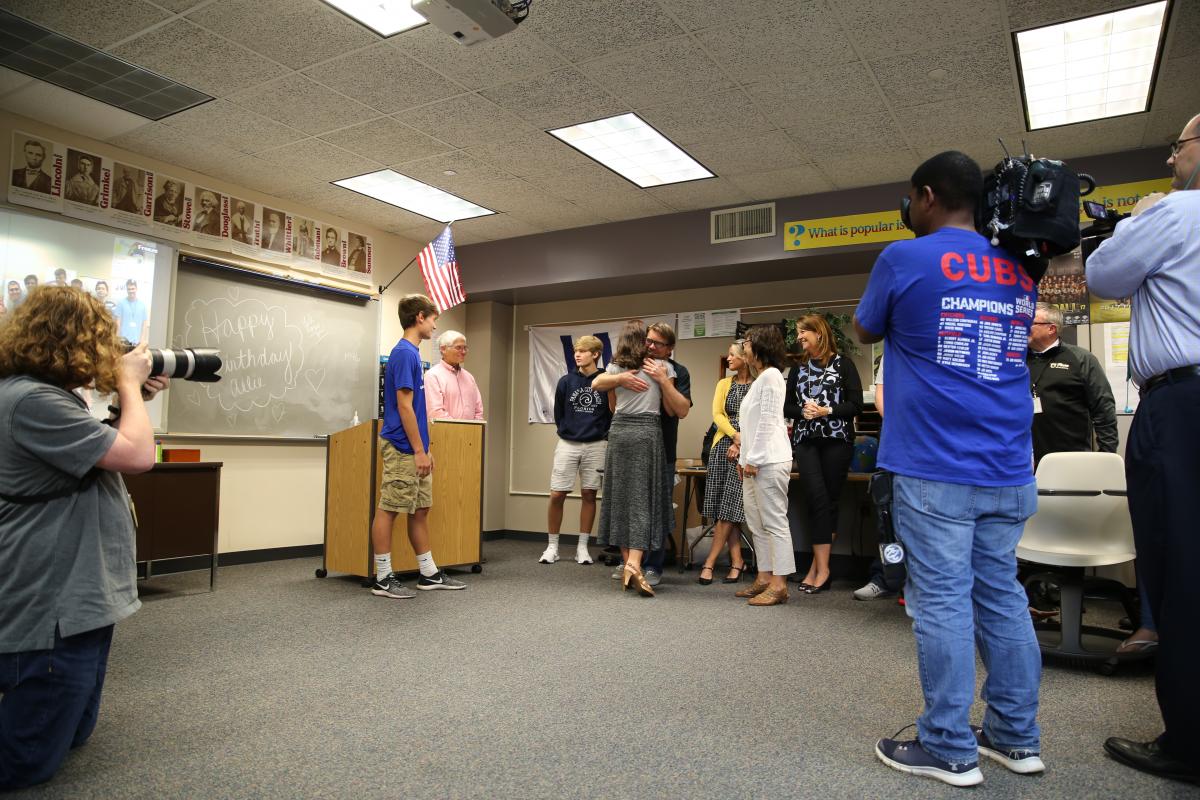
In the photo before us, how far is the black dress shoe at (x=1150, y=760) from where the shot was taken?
1690 mm

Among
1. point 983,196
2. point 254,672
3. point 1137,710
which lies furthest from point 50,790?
point 1137,710

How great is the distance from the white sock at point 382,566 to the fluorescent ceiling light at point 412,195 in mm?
2754

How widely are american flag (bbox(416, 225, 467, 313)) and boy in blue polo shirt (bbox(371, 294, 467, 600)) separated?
1720mm

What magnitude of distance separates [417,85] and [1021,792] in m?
3.97

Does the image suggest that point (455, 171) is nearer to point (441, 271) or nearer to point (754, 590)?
point (441, 271)

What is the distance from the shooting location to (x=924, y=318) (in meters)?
1.74

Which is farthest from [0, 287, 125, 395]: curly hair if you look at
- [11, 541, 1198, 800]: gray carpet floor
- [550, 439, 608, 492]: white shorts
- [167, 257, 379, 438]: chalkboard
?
[550, 439, 608, 492]: white shorts

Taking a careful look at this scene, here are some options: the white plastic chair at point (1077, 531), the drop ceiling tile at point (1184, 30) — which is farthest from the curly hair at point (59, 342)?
the drop ceiling tile at point (1184, 30)

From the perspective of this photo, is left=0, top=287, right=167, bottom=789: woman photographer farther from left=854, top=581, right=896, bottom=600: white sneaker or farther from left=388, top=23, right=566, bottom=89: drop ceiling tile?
left=854, top=581, right=896, bottom=600: white sneaker

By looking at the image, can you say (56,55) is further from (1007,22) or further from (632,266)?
(1007,22)

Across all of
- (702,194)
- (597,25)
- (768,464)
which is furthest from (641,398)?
(702,194)

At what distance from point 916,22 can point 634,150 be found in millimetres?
1951

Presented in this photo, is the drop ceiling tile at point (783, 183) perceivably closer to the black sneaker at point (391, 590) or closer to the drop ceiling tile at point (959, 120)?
the drop ceiling tile at point (959, 120)

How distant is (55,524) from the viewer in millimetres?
1671
